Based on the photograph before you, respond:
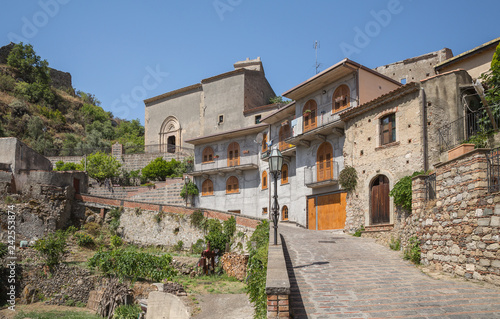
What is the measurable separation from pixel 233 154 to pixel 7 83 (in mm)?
38828

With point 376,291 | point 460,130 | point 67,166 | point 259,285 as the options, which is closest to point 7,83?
point 67,166

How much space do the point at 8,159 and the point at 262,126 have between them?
17631 millimetres

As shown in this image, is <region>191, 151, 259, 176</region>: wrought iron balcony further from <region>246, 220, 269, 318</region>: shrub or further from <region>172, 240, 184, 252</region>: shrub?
<region>246, 220, 269, 318</region>: shrub

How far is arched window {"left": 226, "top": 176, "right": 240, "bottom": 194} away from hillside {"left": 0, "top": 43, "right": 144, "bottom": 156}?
1722 centimetres

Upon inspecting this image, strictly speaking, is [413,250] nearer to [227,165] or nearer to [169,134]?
[227,165]

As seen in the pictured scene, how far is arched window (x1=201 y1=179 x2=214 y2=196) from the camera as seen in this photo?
33.4 m

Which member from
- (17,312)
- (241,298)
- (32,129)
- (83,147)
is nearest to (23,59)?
(32,129)

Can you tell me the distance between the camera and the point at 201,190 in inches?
1331

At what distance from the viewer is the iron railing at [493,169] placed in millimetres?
9094

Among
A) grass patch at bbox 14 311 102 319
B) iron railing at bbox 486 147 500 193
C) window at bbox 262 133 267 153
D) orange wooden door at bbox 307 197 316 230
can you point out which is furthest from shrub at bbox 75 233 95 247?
iron railing at bbox 486 147 500 193

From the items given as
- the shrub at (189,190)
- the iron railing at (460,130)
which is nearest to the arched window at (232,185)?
the shrub at (189,190)

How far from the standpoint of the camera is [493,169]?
364 inches

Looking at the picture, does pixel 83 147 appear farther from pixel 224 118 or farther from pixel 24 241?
pixel 24 241

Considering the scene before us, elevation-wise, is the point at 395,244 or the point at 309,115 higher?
the point at 309,115
